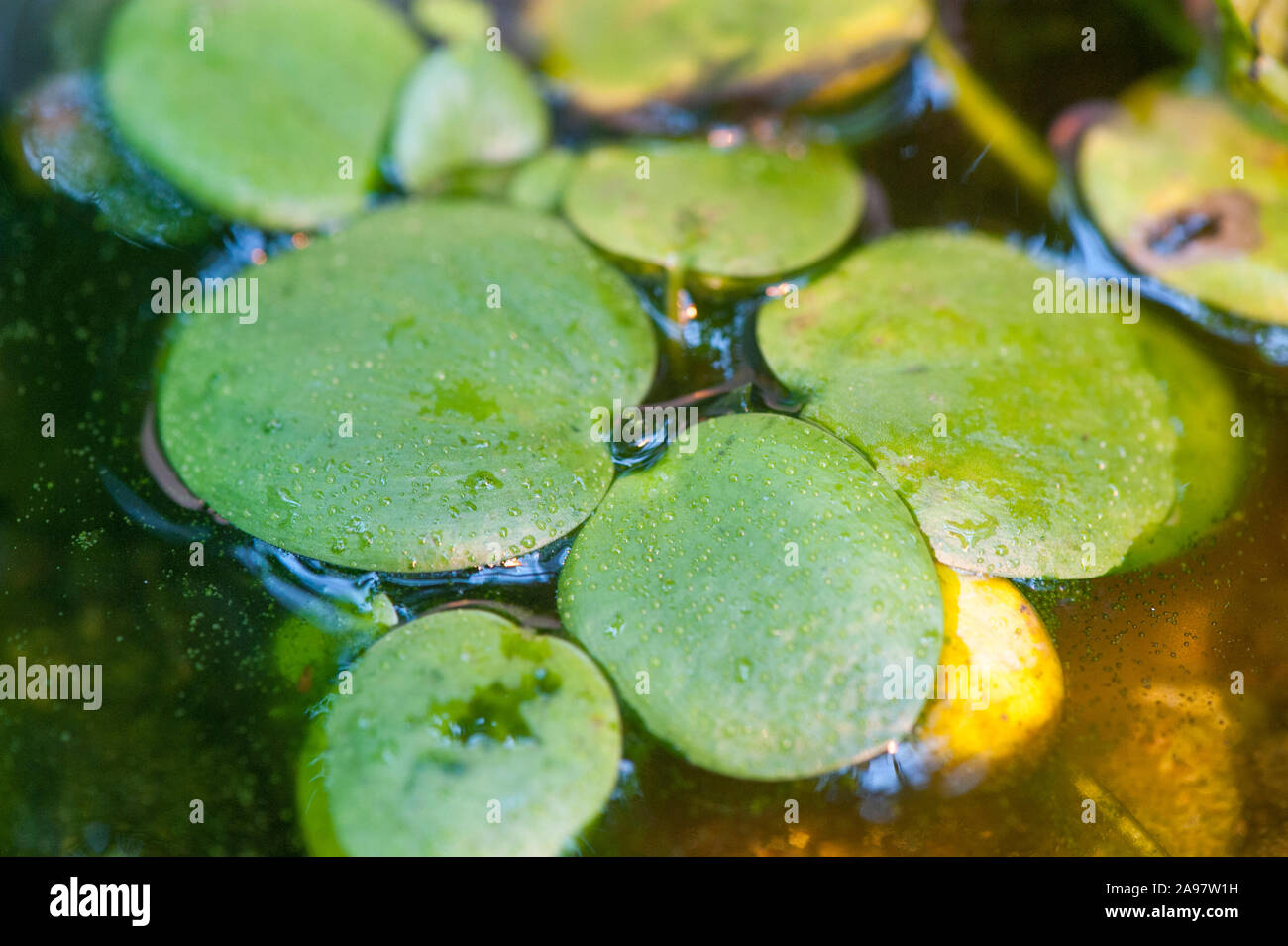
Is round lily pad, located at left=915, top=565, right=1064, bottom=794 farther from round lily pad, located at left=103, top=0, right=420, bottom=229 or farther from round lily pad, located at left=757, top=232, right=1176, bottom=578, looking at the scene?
round lily pad, located at left=103, top=0, right=420, bottom=229

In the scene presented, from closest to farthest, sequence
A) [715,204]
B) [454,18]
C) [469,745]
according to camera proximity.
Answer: [469,745] → [715,204] → [454,18]

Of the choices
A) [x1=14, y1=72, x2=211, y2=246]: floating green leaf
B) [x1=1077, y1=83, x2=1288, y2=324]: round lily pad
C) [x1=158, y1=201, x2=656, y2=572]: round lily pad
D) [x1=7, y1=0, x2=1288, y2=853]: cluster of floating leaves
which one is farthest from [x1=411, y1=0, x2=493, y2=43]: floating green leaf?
[x1=1077, y1=83, x2=1288, y2=324]: round lily pad

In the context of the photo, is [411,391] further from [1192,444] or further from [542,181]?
[1192,444]

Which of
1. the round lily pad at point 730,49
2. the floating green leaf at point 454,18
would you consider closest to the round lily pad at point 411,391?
the round lily pad at point 730,49

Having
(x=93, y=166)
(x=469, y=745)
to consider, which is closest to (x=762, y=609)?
(x=469, y=745)

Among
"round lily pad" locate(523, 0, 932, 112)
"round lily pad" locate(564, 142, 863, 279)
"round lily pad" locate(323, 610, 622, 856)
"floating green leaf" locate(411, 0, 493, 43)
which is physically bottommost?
"round lily pad" locate(323, 610, 622, 856)

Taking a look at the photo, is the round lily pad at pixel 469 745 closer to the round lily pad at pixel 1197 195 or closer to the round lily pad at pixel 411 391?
the round lily pad at pixel 411 391
